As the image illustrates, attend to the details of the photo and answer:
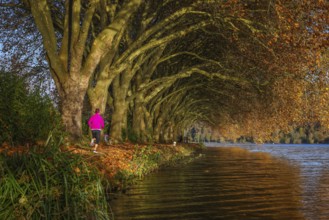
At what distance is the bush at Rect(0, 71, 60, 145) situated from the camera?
12641mm

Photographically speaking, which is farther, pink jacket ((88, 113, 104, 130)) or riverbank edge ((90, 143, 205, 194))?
pink jacket ((88, 113, 104, 130))

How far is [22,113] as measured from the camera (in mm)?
12680

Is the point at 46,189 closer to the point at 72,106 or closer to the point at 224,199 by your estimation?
the point at 224,199

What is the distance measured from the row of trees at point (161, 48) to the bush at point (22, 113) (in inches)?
98.8

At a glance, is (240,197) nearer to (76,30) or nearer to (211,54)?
(76,30)

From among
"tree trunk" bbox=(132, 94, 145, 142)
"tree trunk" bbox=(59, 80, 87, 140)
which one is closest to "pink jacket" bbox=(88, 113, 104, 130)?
"tree trunk" bbox=(59, 80, 87, 140)

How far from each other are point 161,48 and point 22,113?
14.5 m

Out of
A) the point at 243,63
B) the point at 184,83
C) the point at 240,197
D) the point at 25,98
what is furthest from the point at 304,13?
the point at 184,83

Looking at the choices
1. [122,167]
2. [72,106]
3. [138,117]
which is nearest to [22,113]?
[72,106]

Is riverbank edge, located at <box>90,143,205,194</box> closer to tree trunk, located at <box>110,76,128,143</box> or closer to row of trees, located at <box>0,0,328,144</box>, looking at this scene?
row of trees, located at <box>0,0,328,144</box>

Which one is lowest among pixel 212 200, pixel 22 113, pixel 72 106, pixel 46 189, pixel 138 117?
pixel 212 200

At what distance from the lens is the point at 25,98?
42.9 ft

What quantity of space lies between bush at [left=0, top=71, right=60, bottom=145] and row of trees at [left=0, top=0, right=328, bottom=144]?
2510 mm

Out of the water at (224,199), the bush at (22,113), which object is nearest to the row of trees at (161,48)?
the bush at (22,113)
